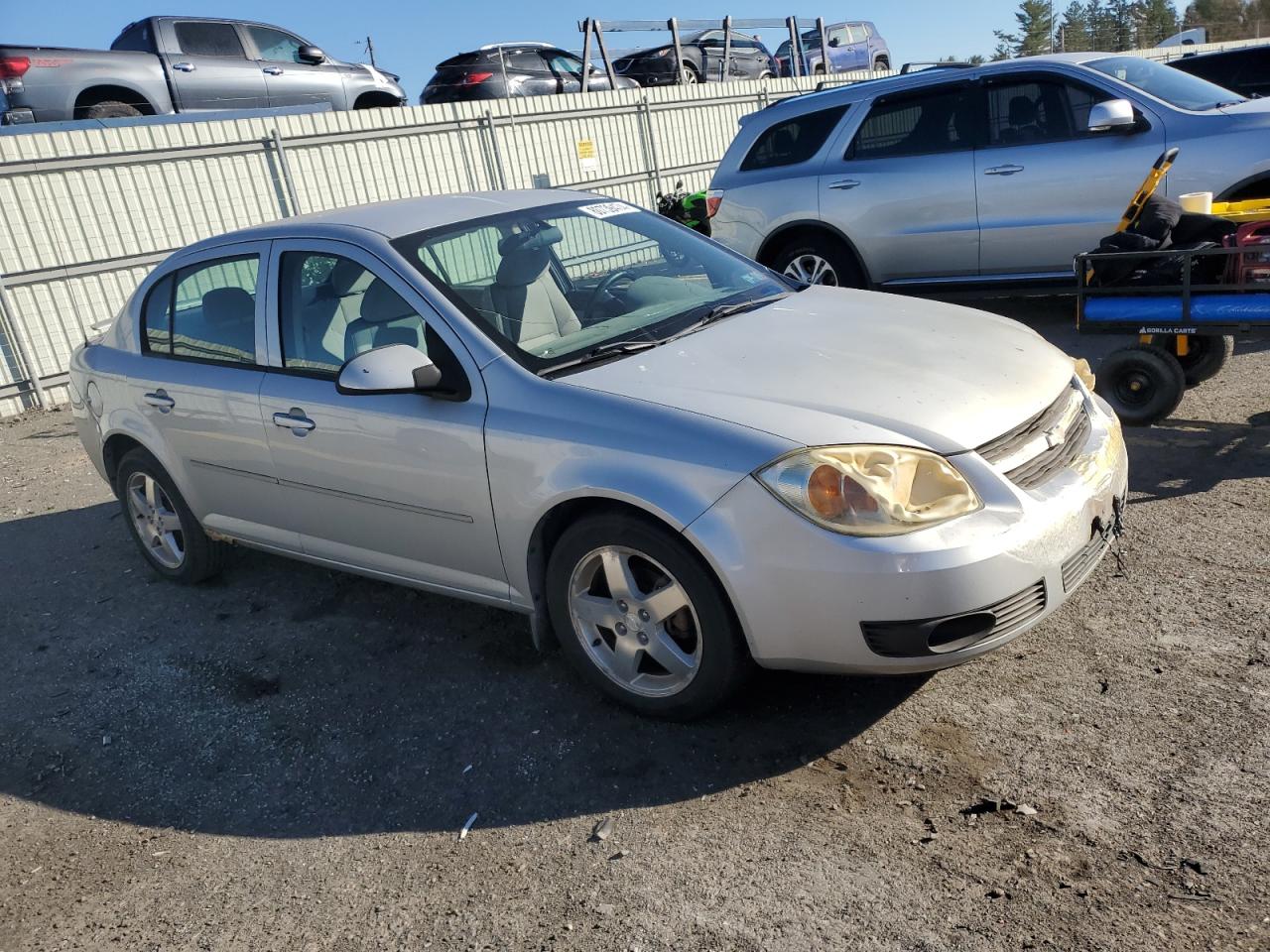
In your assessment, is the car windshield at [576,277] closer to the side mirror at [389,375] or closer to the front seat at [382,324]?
the front seat at [382,324]

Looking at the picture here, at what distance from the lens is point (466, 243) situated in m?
3.97

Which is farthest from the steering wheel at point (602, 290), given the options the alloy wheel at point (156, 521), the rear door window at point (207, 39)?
the rear door window at point (207, 39)

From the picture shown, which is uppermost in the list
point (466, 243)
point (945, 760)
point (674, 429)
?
point (466, 243)

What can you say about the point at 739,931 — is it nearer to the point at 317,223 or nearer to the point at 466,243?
the point at 466,243

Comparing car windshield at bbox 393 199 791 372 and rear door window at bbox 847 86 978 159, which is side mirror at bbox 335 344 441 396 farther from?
rear door window at bbox 847 86 978 159

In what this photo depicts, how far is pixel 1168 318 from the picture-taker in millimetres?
5148

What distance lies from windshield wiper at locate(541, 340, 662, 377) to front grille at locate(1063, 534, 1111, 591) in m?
1.51

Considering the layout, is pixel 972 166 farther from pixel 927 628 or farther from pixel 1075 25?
pixel 1075 25

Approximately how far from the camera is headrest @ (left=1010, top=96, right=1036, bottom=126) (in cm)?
744

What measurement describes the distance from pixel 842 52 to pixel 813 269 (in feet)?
57.9

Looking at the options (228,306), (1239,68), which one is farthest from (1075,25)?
(228,306)

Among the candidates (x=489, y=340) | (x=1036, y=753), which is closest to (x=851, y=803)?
(x=1036, y=753)

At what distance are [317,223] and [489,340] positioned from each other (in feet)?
3.87

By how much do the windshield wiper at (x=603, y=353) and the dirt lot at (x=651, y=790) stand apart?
3.74 ft
